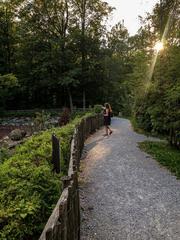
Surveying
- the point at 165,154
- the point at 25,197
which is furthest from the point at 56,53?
the point at 25,197

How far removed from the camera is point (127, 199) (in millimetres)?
6262

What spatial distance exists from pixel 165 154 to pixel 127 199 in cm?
477

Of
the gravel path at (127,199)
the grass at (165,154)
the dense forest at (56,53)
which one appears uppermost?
the dense forest at (56,53)

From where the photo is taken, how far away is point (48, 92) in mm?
34500

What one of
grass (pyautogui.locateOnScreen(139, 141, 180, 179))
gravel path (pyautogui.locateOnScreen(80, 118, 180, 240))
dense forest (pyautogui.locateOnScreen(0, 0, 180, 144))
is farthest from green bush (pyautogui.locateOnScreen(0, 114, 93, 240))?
dense forest (pyautogui.locateOnScreen(0, 0, 180, 144))

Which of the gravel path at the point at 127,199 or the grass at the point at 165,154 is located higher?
the grass at the point at 165,154

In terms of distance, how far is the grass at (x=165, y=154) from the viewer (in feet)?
29.5

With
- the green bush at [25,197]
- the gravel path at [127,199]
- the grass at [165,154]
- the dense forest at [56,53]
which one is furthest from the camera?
the dense forest at [56,53]

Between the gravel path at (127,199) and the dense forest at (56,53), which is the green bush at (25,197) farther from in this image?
the dense forest at (56,53)

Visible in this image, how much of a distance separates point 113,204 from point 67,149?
224cm

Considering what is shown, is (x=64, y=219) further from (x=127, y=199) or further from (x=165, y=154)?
(x=165, y=154)

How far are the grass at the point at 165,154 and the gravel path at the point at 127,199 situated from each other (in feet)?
0.92

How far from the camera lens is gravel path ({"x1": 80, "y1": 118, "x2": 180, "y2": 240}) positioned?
4.92 m

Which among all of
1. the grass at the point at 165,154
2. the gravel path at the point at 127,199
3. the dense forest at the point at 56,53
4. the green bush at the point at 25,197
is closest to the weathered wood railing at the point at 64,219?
the green bush at the point at 25,197
